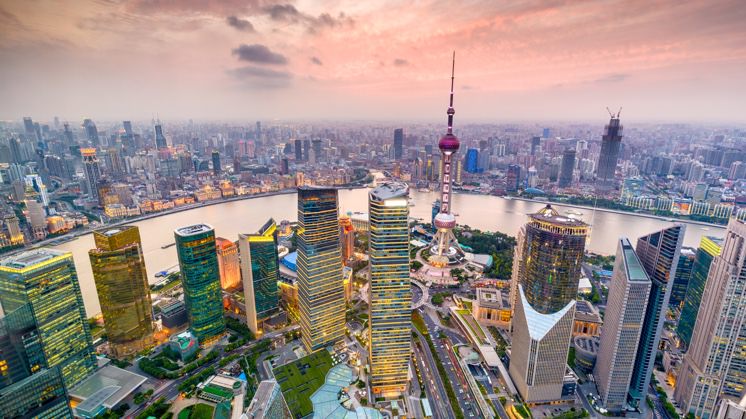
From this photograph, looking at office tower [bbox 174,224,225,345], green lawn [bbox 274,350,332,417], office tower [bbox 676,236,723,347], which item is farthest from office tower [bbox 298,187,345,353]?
office tower [bbox 676,236,723,347]

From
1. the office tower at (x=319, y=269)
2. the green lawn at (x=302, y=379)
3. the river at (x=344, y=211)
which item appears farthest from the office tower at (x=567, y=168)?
the green lawn at (x=302, y=379)

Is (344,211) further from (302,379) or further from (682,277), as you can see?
(682,277)

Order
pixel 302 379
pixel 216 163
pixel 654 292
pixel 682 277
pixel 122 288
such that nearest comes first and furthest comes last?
pixel 654 292 < pixel 302 379 < pixel 122 288 < pixel 682 277 < pixel 216 163

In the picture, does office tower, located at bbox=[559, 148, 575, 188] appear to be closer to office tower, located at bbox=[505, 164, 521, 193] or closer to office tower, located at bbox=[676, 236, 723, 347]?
office tower, located at bbox=[505, 164, 521, 193]

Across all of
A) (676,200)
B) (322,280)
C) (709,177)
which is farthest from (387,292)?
(709,177)

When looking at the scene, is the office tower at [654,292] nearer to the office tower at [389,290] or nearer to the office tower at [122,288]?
the office tower at [389,290]

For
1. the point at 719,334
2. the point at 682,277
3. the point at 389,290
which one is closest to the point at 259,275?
the point at 389,290

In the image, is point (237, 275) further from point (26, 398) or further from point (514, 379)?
point (514, 379)
